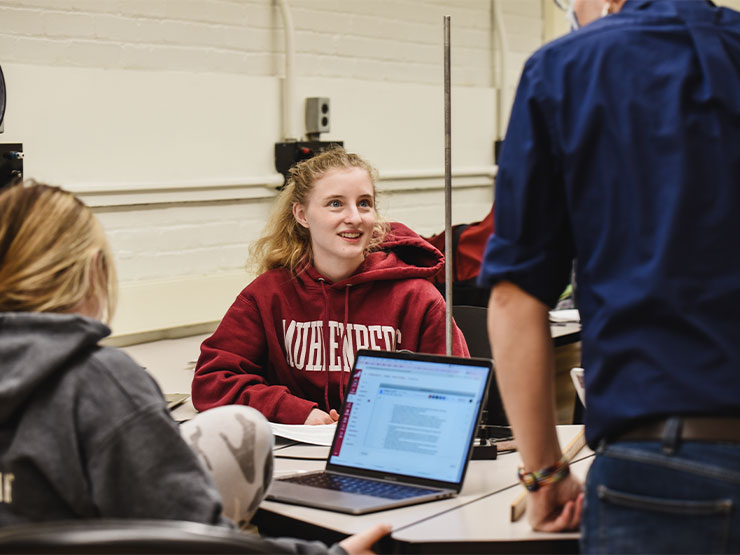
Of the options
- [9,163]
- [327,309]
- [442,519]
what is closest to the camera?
[442,519]

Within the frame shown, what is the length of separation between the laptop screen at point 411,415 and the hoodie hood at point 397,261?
53 cm

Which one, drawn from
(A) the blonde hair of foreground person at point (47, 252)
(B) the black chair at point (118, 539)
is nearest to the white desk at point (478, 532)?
(B) the black chair at point (118, 539)

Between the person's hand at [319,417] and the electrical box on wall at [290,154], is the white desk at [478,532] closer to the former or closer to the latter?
the person's hand at [319,417]

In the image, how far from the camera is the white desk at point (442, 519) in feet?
4.12

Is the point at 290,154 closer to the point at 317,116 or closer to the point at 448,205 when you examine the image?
the point at 317,116

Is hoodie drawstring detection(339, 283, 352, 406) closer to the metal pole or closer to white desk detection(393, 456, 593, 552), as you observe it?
the metal pole

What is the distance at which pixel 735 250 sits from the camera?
1.01 metres

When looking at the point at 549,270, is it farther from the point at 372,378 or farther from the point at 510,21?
the point at 510,21

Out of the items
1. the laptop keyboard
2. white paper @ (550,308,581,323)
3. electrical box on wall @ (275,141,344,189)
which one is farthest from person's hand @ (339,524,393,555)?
electrical box on wall @ (275,141,344,189)

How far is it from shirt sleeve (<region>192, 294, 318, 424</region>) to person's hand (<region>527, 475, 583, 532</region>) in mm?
788

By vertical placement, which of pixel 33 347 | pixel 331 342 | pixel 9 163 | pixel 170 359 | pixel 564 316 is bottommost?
pixel 170 359

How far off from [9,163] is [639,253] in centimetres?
220

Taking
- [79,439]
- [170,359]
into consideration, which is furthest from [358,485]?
[170,359]

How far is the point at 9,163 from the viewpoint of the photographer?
2.76m
